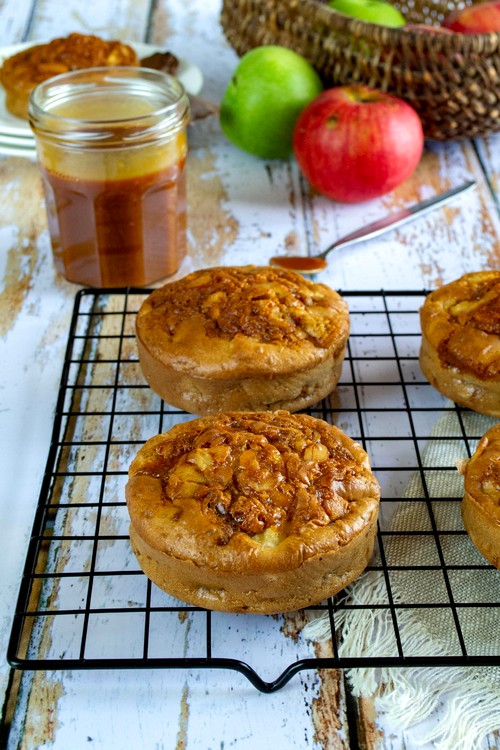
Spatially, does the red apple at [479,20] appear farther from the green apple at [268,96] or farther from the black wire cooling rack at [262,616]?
the black wire cooling rack at [262,616]

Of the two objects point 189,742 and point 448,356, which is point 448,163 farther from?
point 189,742

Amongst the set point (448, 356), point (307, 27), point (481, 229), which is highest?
point (307, 27)

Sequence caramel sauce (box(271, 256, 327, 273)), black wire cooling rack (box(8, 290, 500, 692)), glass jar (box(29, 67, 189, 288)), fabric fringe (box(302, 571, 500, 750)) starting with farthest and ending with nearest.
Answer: caramel sauce (box(271, 256, 327, 273))
glass jar (box(29, 67, 189, 288))
black wire cooling rack (box(8, 290, 500, 692))
fabric fringe (box(302, 571, 500, 750))

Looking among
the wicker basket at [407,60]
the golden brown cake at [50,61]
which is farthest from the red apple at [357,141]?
the golden brown cake at [50,61]

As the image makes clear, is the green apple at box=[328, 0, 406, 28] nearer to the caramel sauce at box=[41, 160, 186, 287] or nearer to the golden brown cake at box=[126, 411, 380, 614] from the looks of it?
the caramel sauce at box=[41, 160, 186, 287]

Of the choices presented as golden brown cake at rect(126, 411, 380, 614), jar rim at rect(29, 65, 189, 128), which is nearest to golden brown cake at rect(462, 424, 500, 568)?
golden brown cake at rect(126, 411, 380, 614)

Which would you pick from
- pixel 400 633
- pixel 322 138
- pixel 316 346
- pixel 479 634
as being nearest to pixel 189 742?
pixel 400 633
